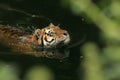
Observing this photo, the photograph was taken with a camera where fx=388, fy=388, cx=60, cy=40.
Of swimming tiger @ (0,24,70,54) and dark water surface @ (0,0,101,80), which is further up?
dark water surface @ (0,0,101,80)

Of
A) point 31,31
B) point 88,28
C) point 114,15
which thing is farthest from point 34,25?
point 114,15

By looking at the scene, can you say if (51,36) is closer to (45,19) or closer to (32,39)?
(32,39)

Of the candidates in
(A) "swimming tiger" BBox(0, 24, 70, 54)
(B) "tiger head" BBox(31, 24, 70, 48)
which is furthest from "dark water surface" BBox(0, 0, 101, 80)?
(B) "tiger head" BBox(31, 24, 70, 48)

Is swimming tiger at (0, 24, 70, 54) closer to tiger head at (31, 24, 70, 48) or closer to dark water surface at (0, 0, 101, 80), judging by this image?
tiger head at (31, 24, 70, 48)

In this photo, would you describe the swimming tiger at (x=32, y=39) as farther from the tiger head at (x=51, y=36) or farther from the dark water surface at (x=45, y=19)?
the dark water surface at (x=45, y=19)

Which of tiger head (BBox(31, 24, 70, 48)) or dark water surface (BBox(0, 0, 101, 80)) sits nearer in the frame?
tiger head (BBox(31, 24, 70, 48))

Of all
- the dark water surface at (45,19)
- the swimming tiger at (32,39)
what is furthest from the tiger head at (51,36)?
the dark water surface at (45,19)

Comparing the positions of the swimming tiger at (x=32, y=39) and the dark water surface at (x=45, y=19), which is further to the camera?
the dark water surface at (x=45, y=19)

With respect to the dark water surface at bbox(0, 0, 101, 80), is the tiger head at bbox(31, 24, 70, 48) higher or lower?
lower

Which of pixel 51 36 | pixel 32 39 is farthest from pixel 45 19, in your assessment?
pixel 51 36
